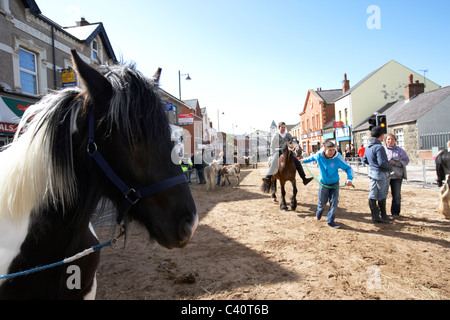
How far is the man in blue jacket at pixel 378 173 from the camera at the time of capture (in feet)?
18.2

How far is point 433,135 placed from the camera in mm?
17469

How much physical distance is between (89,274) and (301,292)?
2605 mm

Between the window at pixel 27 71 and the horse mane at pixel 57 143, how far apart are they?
12.4 metres

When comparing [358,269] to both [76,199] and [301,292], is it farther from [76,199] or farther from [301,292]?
[76,199]

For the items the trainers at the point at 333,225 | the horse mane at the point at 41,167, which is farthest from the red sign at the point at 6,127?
the trainers at the point at 333,225

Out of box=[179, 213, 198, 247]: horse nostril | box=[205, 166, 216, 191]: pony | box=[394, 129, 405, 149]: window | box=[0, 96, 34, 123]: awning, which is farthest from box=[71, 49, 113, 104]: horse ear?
box=[394, 129, 405, 149]: window

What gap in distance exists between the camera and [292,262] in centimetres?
389

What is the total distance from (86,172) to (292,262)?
368cm

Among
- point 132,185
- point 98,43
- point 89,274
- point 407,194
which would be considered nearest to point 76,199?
point 132,185

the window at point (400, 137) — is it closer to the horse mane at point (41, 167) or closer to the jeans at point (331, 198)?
the jeans at point (331, 198)

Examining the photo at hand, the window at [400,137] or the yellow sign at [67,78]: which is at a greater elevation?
the yellow sign at [67,78]

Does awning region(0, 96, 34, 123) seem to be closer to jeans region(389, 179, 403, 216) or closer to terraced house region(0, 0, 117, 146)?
terraced house region(0, 0, 117, 146)

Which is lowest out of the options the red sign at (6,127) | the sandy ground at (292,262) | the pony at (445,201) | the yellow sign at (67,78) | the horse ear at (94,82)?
the sandy ground at (292,262)
